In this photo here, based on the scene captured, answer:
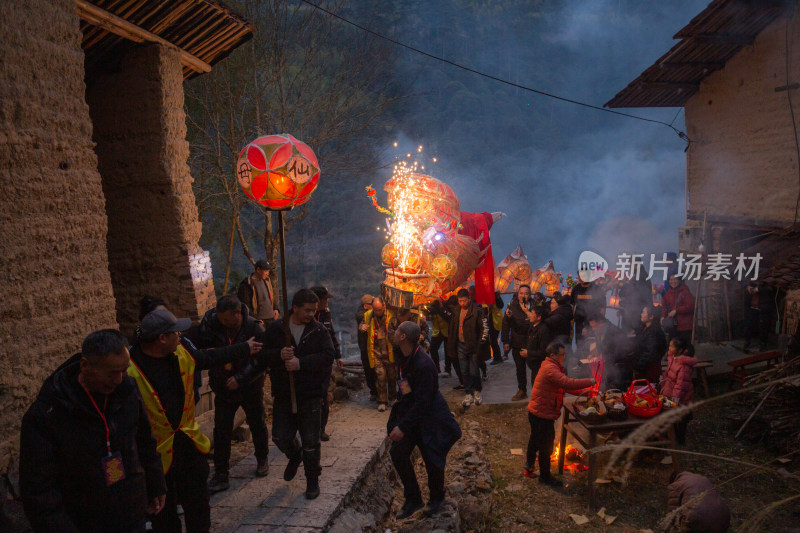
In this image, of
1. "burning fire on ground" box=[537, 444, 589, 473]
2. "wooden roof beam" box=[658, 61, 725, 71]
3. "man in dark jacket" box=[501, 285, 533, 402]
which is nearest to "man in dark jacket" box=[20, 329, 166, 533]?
"burning fire on ground" box=[537, 444, 589, 473]

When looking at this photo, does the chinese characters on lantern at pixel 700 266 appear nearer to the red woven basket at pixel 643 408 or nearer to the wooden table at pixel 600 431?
the red woven basket at pixel 643 408

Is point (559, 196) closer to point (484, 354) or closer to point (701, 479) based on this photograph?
point (484, 354)

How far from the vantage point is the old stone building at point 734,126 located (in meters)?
10.2

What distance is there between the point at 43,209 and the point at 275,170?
2.08 metres

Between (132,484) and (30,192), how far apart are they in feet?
8.83

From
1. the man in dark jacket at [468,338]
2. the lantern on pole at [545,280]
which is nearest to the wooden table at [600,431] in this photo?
the man in dark jacket at [468,338]

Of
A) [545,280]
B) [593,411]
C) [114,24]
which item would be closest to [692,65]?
[545,280]

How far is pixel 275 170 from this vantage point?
5.52 meters

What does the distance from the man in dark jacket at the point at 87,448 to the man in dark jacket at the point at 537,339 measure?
20.8 feet

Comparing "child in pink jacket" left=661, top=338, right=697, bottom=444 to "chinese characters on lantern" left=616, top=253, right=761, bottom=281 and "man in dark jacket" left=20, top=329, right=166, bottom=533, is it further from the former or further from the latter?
"man in dark jacket" left=20, top=329, right=166, bottom=533

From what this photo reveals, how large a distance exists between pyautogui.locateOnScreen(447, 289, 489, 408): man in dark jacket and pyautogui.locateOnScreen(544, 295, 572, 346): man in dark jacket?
1129 millimetres

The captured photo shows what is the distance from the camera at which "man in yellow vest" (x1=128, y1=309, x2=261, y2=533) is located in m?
3.56

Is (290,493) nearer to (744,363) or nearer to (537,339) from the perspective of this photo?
(537,339)

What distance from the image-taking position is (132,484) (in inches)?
120
